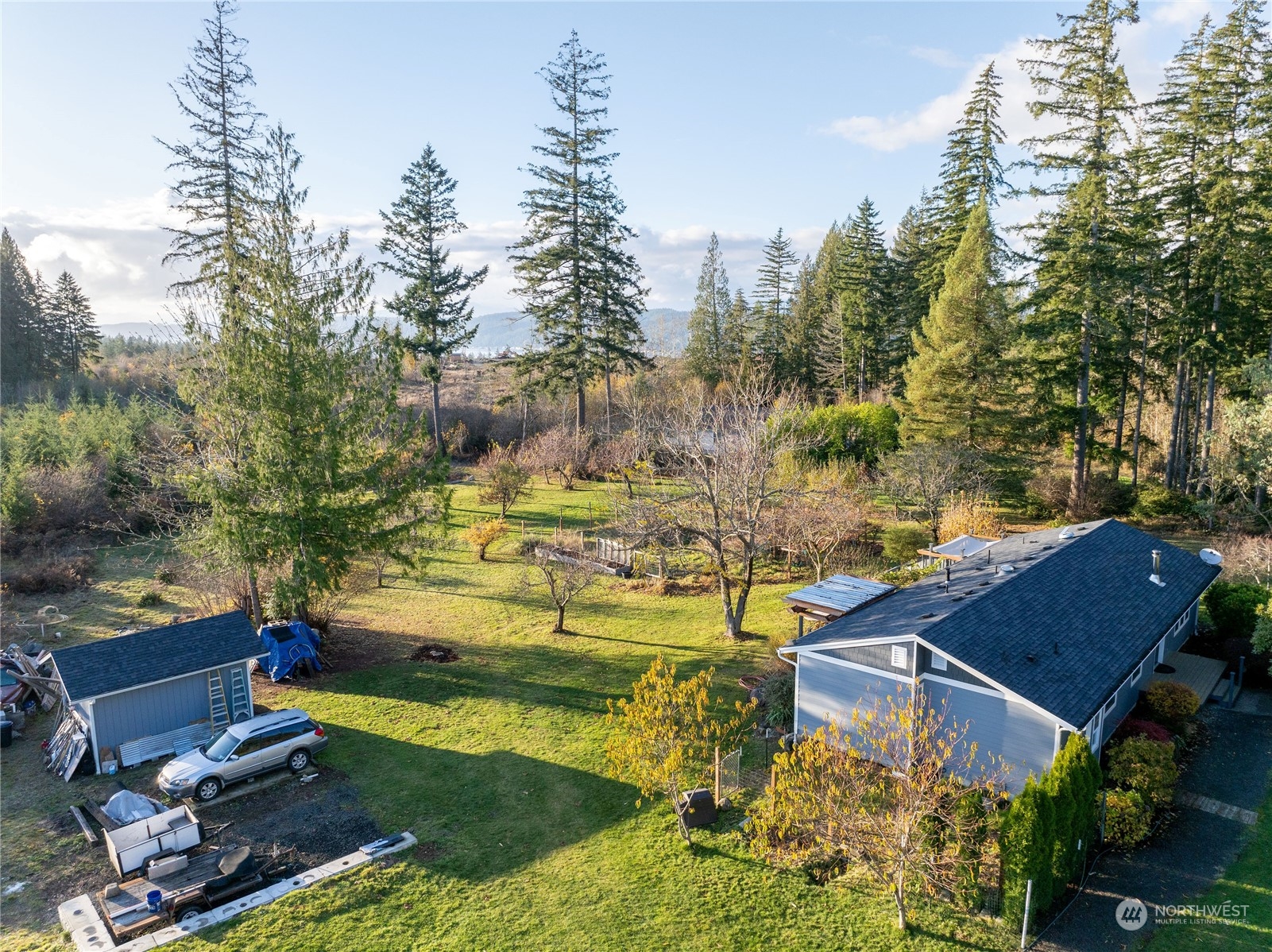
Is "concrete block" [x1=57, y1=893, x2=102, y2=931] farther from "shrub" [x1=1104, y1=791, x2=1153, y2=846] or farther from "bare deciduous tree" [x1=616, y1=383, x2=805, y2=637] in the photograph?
"shrub" [x1=1104, y1=791, x2=1153, y2=846]

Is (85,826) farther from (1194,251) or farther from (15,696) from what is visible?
(1194,251)

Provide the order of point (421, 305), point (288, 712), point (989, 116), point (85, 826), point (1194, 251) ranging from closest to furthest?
point (85, 826) < point (288, 712) < point (1194, 251) < point (989, 116) < point (421, 305)

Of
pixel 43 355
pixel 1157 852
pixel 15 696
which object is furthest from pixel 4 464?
pixel 1157 852

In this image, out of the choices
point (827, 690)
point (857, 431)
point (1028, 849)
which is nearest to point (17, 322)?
point (857, 431)

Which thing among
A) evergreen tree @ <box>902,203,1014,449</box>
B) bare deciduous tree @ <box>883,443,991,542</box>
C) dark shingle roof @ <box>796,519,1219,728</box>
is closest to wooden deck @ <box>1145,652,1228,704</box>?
dark shingle roof @ <box>796,519,1219,728</box>

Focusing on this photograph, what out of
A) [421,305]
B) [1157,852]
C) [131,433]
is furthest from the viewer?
[421,305]

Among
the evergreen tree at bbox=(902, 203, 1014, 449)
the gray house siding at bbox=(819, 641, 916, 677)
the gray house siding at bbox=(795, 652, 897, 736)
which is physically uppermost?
the evergreen tree at bbox=(902, 203, 1014, 449)

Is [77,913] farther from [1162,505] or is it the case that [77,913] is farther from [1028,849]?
[1162,505]
